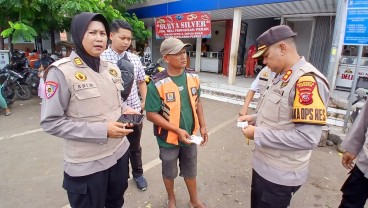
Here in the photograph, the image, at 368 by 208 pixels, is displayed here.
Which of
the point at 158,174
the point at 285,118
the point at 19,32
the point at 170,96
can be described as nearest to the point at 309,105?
the point at 285,118

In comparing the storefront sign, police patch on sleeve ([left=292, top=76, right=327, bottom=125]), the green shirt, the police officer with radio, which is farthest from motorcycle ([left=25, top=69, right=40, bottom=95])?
the storefront sign

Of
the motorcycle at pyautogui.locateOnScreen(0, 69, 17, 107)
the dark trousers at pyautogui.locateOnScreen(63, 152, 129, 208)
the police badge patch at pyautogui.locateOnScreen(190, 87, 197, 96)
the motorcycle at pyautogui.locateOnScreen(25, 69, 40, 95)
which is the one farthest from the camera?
the motorcycle at pyautogui.locateOnScreen(25, 69, 40, 95)

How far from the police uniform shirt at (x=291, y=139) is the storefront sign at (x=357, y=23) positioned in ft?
11.4

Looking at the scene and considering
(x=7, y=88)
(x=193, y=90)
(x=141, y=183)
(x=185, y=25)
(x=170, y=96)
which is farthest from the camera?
(x=185, y=25)

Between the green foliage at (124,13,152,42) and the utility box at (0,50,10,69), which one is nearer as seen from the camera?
the utility box at (0,50,10,69)

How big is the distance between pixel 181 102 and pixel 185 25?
8.35 m

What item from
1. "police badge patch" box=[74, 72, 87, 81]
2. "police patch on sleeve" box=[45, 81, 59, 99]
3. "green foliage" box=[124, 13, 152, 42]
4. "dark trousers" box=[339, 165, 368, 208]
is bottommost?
"dark trousers" box=[339, 165, 368, 208]

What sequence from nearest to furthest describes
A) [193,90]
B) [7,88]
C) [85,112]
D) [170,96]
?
1. [85,112]
2. [170,96]
3. [193,90]
4. [7,88]

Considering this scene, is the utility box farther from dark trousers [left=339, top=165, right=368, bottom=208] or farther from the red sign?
dark trousers [left=339, top=165, right=368, bottom=208]

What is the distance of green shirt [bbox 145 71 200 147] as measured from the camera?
2.13 meters

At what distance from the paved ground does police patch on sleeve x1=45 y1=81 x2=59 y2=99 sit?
1673 millimetres

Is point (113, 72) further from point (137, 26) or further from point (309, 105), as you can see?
point (137, 26)

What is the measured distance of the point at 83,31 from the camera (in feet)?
5.04

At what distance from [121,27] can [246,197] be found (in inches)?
94.4
